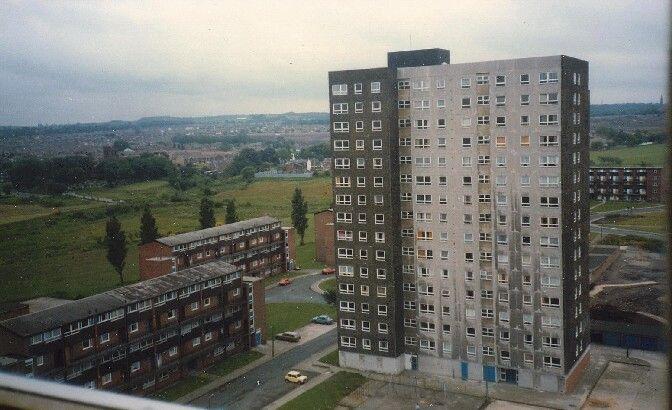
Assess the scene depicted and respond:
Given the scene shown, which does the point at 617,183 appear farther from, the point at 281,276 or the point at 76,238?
the point at 76,238

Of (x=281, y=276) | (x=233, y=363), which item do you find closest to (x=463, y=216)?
(x=233, y=363)

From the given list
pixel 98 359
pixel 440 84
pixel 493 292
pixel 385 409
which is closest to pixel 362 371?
pixel 385 409

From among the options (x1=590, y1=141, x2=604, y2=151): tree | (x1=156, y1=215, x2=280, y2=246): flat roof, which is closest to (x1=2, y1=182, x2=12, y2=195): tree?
(x1=156, y1=215, x2=280, y2=246): flat roof

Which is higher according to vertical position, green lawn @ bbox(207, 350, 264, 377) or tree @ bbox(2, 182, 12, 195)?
tree @ bbox(2, 182, 12, 195)

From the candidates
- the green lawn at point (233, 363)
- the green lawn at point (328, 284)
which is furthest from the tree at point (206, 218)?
the green lawn at point (233, 363)

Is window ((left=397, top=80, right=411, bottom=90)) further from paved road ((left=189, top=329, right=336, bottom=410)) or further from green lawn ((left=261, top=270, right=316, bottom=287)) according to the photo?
green lawn ((left=261, top=270, right=316, bottom=287))

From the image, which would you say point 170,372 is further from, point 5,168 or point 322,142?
point 322,142

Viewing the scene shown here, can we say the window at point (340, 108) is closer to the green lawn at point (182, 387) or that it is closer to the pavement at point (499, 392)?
the pavement at point (499, 392)
